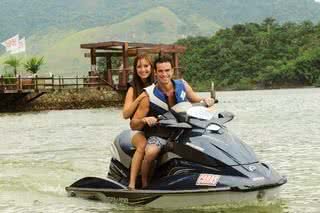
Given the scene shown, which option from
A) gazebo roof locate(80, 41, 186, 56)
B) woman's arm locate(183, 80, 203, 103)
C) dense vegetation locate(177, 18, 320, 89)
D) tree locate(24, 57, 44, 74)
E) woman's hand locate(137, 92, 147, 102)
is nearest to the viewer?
woman's hand locate(137, 92, 147, 102)

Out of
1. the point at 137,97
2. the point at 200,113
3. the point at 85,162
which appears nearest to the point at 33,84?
the point at 85,162

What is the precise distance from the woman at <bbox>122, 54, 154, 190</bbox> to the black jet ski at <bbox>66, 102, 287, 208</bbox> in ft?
0.60

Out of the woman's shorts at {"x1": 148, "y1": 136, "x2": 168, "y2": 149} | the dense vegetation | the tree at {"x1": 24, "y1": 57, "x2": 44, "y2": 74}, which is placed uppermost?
the woman's shorts at {"x1": 148, "y1": 136, "x2": 168, "y2": 149}

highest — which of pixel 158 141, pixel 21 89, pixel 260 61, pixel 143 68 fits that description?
pixel 143 68

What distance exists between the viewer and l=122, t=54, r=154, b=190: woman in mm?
6223

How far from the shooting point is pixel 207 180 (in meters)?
5.60

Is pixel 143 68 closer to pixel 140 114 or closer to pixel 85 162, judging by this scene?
pixel 140 114

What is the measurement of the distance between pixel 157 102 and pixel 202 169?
2.79ft

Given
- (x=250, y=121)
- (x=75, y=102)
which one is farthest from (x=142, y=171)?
(x=75, y=102)

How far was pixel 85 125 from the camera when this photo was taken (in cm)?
2103

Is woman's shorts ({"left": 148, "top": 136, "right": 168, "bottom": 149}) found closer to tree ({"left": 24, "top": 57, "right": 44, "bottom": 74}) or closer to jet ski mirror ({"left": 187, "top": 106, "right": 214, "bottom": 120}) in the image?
jet ski mirror ({"left": 187, "top": 106, "right": 214, "bottom": 120})

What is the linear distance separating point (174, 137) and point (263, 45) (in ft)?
269

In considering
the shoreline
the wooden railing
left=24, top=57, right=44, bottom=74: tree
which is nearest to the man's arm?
the wooden railing

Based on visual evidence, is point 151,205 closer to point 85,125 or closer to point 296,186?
point 296,186
